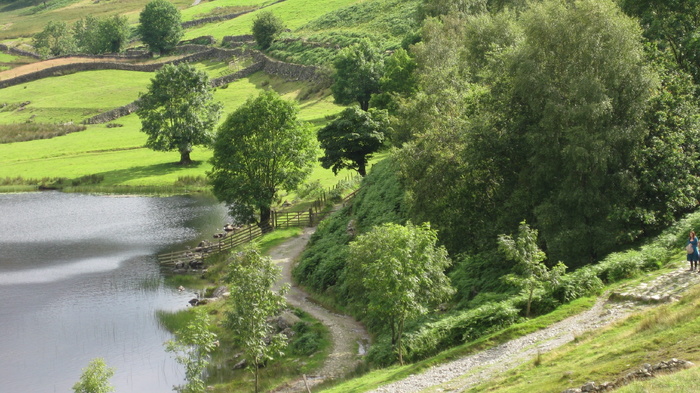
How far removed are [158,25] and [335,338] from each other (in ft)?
489

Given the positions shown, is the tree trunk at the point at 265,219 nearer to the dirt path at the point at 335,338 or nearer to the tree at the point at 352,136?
the tree at the point at 352,136

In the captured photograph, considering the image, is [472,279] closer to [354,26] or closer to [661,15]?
[661,15]

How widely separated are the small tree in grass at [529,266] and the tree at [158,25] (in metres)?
156

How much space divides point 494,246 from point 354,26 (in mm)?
120843

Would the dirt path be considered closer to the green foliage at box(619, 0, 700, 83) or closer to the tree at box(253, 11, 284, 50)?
the green foliage at box(619, 0, 700, 83)

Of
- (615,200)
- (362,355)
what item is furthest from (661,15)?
(362,355)

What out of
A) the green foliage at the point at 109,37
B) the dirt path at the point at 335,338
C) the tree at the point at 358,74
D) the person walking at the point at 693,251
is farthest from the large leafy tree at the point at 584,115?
the green foliage at the point at 109,37

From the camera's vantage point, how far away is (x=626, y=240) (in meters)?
35.9

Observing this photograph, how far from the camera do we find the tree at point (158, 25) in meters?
173

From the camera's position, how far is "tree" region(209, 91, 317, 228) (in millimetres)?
66250

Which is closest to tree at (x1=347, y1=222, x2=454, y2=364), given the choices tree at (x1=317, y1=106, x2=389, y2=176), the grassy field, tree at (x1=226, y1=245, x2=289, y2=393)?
tree at (x1=226, y1=245, x2=289, y2=393)

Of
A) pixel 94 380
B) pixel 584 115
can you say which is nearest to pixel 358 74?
pixel 584 115

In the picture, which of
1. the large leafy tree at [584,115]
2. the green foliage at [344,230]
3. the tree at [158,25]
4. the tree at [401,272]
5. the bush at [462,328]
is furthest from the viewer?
the tree at [158,25]

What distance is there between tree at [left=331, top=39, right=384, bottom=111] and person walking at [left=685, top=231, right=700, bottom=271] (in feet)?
254
